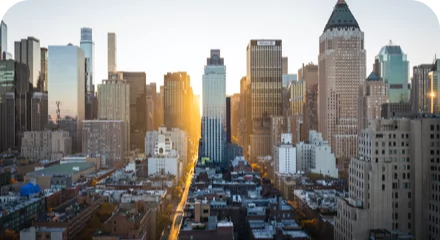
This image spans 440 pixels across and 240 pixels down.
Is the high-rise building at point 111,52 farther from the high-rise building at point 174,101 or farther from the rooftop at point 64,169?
the rooftop at point 64,169

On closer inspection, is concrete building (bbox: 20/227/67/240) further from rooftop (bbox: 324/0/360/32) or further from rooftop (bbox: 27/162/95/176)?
rooftop (bbox: 324/0/360/32)

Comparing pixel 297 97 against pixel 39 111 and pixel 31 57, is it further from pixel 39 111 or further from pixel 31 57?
pixel 31 57

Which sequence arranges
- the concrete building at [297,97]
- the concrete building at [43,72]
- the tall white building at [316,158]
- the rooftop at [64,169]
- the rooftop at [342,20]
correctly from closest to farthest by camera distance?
the rooftop at [64,169] < the tall white building at [316,158] < the rooftop at [342,20] < the concrete building at [43,72] < the concrete building at [297,97]

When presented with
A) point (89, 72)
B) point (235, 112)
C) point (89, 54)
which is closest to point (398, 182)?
point (235, 112)

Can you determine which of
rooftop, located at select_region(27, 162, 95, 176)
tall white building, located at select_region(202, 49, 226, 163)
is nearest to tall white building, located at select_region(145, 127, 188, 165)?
tall white building, located at select_region(202, 49, 226, 163)

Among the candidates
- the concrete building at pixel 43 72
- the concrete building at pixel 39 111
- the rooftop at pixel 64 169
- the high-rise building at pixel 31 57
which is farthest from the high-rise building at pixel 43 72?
the rooftop at pixel 64 169

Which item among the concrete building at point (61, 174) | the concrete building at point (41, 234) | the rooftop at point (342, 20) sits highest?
the rooftop at point (342, 20)
